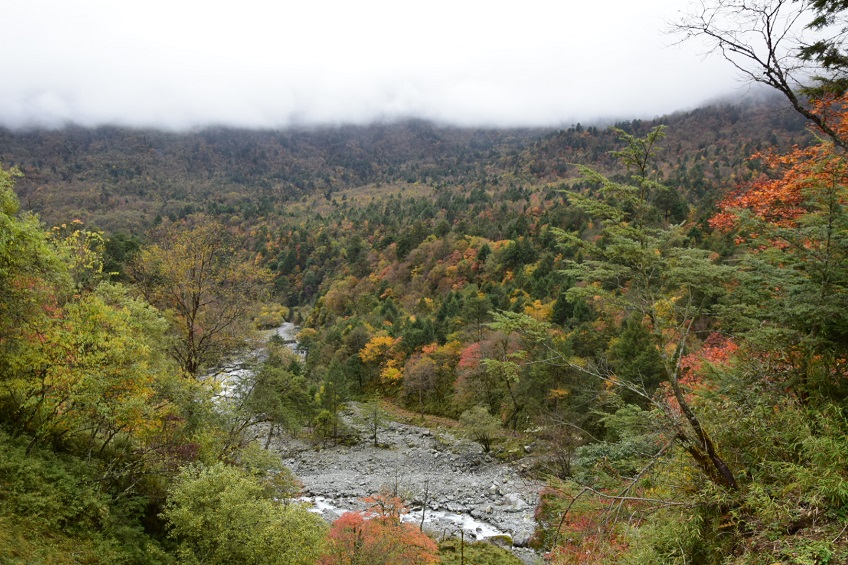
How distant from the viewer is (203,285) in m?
21.8

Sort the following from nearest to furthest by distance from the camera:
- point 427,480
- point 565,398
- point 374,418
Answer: point 427,480
point 565,398
point 374,418

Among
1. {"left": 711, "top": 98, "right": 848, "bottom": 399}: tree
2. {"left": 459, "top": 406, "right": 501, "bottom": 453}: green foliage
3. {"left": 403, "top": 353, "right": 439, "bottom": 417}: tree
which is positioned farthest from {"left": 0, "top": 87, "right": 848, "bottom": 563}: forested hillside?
{"left": 403, "top": 353, "right": 439, "bottom": 417}: tree

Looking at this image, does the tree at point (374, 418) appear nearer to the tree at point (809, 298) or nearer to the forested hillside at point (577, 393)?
the forested hillside at point (577, 393)

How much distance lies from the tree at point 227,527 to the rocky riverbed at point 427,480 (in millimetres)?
14166

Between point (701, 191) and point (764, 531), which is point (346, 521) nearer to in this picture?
point (764, 531)

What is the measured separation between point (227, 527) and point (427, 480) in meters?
22.4

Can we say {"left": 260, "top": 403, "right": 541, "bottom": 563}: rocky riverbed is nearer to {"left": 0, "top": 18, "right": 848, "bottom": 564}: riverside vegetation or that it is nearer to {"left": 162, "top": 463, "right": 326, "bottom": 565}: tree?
{"left": 0, "top": 18, "right": 848, "bottom": 564}: riverside vegetation

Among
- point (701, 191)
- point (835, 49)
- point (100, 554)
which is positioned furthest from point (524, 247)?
point (100, 554)

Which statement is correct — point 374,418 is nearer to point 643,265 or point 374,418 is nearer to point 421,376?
point 421,376

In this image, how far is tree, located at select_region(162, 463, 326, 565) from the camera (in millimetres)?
12445

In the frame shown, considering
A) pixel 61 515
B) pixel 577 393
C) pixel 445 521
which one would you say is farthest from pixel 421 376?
pixel 61 515

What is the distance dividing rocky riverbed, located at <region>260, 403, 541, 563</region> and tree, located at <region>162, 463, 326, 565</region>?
46.5 feet

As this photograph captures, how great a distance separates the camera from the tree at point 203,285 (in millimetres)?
21609

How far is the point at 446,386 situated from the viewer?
50562mm
